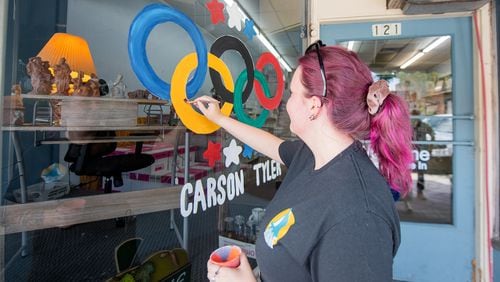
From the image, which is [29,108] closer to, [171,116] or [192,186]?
[171,116]

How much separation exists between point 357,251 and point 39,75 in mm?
Result: 910

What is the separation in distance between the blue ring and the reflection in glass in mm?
1379

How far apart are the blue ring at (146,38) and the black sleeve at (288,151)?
419 millimetres

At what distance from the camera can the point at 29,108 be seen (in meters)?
0.86

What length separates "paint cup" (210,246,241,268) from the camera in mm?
760

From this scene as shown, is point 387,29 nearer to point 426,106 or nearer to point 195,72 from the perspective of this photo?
point 426,106

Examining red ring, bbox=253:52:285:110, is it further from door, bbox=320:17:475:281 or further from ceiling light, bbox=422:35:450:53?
ceiling light, bbox=422:35:450:53

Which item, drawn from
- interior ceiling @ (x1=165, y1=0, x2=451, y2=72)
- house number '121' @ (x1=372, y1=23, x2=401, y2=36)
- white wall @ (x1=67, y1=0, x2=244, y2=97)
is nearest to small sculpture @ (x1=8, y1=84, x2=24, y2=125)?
white wall @ (x1=67, y1=0, x2=244, y2=97)

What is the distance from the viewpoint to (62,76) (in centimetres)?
95

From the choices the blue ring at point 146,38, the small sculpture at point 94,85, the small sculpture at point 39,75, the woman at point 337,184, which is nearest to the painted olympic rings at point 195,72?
the blue ring at point 146,38

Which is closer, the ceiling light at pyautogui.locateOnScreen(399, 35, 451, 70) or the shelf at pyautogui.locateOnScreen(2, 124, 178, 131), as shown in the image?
the shelf at pyautogui.locateOnScreen(2, 124, 178, 131)

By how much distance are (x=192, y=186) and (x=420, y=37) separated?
187 centimetres

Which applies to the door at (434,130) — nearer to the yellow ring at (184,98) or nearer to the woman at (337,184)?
the yellow ring at (184,98)

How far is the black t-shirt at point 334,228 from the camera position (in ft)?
2.03
